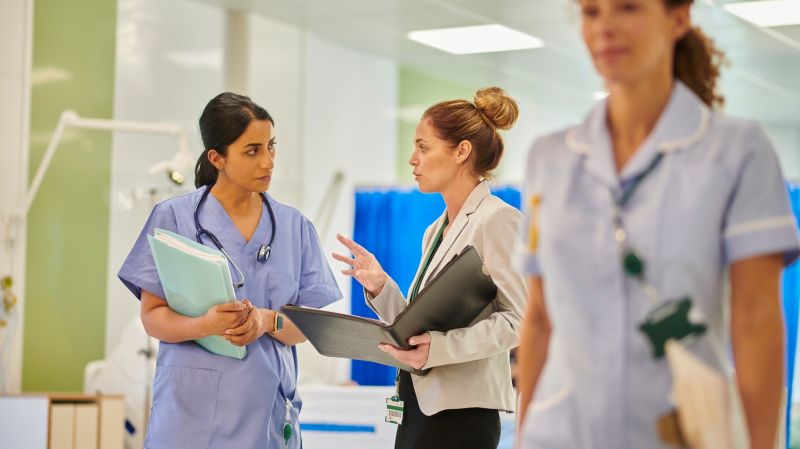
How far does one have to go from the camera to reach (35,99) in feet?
15.9

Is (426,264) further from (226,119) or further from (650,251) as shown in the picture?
(650,251)

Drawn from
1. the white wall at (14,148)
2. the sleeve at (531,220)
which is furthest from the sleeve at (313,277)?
the white wall at (14,148)

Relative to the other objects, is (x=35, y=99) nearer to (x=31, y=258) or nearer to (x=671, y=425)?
(x=31, y=258)

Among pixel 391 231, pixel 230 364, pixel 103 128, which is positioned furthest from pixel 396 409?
pixel 391 231

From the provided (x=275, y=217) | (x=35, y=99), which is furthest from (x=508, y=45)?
(x=275, y=217)

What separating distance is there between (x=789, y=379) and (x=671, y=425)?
424 cm

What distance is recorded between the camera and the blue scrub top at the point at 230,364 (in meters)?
2.27

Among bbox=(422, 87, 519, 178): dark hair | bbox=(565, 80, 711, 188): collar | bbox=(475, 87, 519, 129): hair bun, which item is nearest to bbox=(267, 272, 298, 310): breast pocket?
bbox=(422, 87, 519, 178): dark hair

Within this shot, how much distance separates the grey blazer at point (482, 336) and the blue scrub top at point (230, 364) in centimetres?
33

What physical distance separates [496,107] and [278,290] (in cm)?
65

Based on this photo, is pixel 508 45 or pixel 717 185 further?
pixel 508 45

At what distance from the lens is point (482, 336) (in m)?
2.12

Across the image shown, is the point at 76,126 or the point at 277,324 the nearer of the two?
the point at 277,324

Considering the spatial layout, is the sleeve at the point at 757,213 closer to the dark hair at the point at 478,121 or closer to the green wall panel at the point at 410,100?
the dark hair at the point at 478,121
